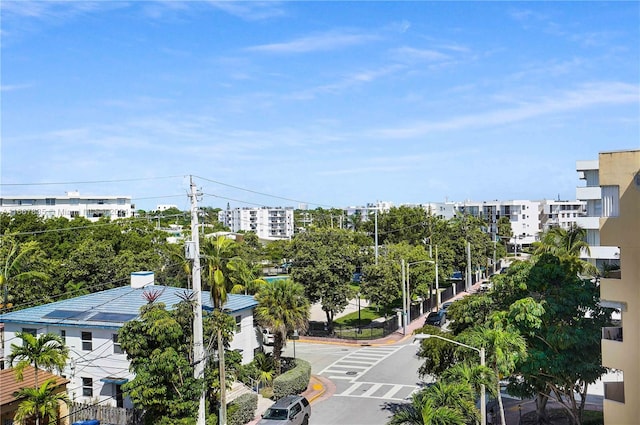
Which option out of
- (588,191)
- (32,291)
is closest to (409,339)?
(588,191)

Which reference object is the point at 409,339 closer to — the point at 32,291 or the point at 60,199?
the point at 32,291

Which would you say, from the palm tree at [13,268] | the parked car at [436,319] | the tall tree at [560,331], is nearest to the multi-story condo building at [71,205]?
the palm tree at [13,268]

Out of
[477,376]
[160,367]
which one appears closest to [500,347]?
[477,376]

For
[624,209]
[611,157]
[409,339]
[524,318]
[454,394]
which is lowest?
[409,339]

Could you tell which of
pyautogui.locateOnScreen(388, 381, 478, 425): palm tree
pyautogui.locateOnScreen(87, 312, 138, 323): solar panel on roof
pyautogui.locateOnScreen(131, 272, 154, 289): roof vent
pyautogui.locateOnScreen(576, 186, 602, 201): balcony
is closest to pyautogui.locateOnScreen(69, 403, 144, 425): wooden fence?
pyautogui.locateOnScreen(87, 312, 138, 323): solar panel on roof

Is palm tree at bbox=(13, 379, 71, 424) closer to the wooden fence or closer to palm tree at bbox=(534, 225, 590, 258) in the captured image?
the wooden fence

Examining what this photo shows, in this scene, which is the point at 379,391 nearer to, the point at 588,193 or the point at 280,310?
the point at 280,310
